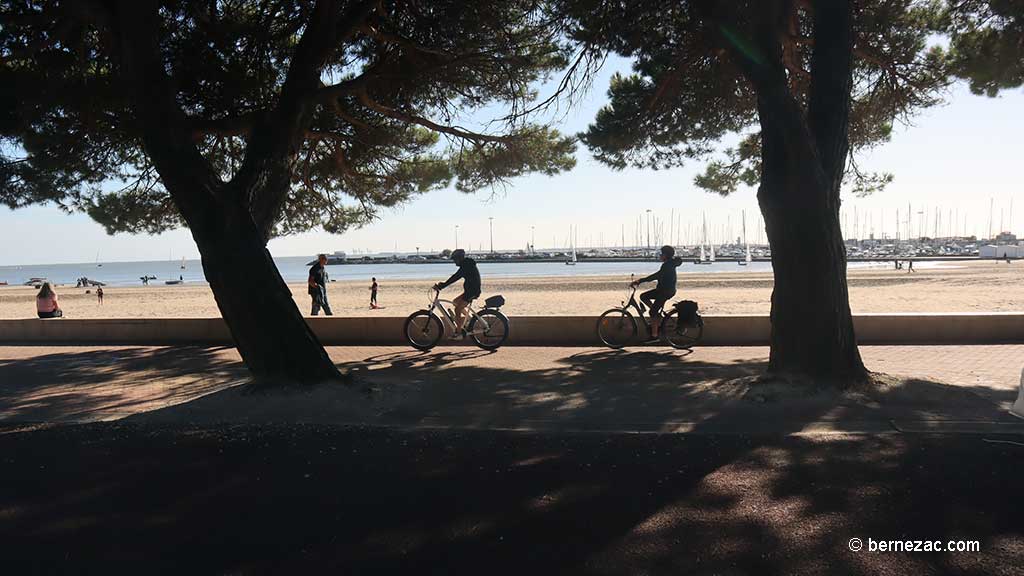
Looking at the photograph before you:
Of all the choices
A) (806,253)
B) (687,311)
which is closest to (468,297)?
(687,311)

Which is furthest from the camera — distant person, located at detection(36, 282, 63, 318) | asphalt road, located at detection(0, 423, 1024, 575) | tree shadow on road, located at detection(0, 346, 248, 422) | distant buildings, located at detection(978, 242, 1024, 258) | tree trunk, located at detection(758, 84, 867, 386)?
distant buildings, located at detection(978, 242, 1024, 258)

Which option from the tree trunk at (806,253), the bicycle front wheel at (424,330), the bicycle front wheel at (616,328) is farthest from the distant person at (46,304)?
the tree trunk at (806,253)

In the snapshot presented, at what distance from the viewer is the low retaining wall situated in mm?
10016

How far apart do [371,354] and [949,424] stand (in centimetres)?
753

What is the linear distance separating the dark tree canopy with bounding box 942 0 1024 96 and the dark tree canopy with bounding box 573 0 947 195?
0.29m

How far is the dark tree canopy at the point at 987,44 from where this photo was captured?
8.48m

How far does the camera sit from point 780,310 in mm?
6719

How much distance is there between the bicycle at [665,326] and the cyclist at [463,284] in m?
2.12

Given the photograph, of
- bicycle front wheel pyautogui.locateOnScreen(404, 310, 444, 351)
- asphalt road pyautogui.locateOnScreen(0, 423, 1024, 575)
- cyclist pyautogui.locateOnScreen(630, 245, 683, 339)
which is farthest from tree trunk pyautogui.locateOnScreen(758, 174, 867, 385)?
bicycle front wheel pyautogui.locateOnScreen(404, 310, 444, 351)

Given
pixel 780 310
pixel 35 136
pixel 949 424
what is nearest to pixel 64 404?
pixel 35 136

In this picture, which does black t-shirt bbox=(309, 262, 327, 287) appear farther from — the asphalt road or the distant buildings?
the distant buildings

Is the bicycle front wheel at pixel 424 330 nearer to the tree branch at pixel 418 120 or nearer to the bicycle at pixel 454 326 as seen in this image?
the bicycle at pixel 454 326

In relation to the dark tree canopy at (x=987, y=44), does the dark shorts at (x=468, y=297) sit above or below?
below

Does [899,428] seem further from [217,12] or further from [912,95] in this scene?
[217,12]
